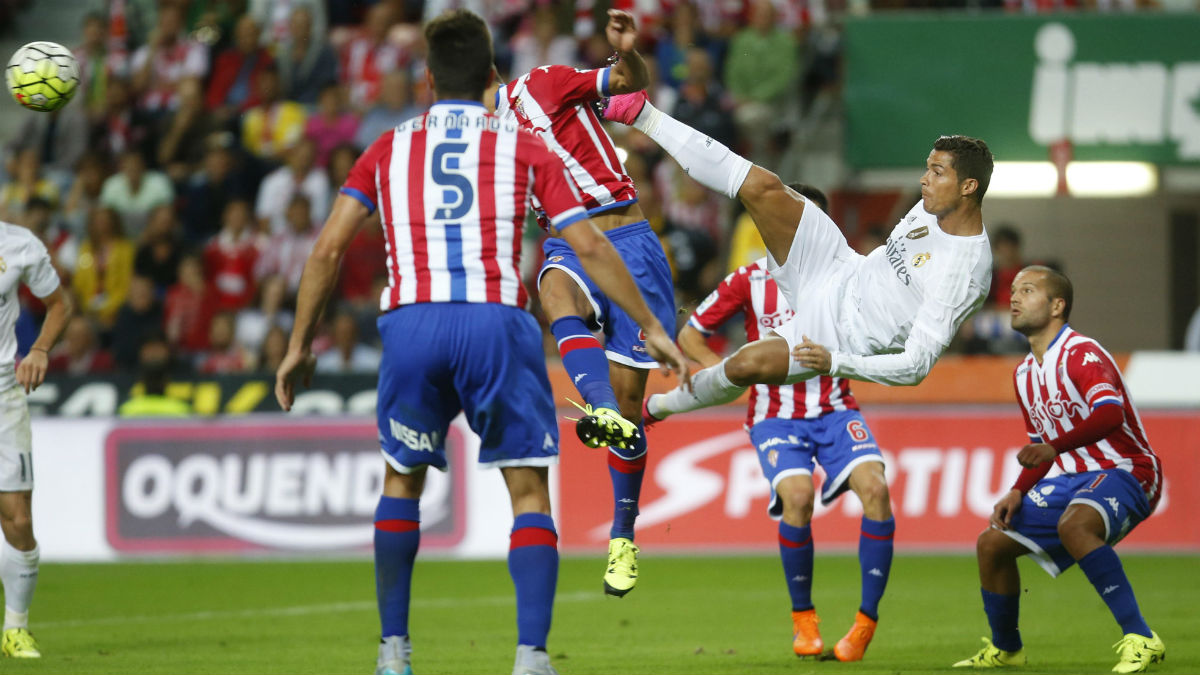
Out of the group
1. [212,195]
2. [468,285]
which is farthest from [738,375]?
[212,195]

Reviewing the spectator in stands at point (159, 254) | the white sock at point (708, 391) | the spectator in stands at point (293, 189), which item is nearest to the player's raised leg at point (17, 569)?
the white sock at point (708, 391)

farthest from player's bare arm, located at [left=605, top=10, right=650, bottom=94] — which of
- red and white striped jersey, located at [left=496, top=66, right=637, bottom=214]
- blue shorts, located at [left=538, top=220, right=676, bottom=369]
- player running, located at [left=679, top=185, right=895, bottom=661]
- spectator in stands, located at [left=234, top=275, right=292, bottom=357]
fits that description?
spectator in stands, located at [left=234, top=275, right=292, bottom=357]

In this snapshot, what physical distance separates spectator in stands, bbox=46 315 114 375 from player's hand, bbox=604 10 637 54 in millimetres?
9168

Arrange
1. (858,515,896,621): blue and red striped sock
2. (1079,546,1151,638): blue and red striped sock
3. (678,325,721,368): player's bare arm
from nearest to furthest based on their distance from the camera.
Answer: (1079,546,1151,638): blue and red striped sock, (858,515,896,621): blue and red striped sock, (678,325,721,368): player's bare arm

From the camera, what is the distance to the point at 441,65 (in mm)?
5754

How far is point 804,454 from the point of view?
27.9 feet

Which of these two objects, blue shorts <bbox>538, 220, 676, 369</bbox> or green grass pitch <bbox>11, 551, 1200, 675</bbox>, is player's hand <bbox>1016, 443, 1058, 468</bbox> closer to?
green grass pitch <bbox>11, 551, 1200, 675</bbox>

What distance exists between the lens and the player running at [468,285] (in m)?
5.65

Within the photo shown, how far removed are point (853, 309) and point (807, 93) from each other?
29.1 ft

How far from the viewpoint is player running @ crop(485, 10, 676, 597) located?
7547mm

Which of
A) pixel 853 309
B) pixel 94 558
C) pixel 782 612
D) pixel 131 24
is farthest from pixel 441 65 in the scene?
pixel 131 24

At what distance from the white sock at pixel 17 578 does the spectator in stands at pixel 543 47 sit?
908 centimetres

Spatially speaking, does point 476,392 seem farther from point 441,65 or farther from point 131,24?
point 131,24

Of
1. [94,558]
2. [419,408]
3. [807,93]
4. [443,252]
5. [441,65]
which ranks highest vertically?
[807,93]
